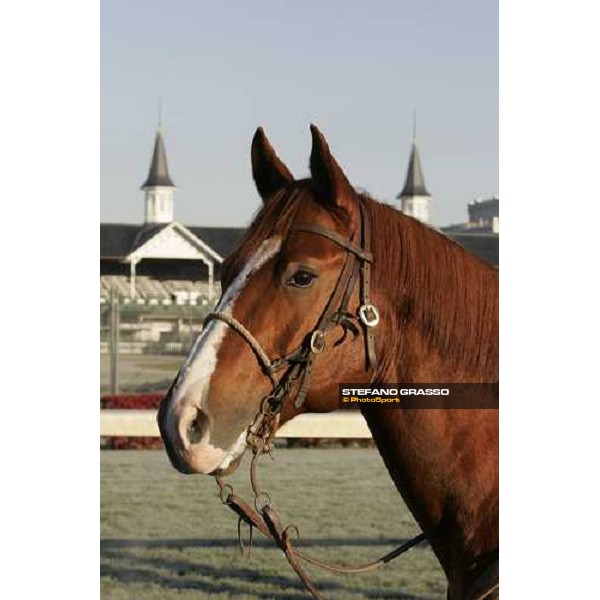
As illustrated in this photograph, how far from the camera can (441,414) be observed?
289 centimetres

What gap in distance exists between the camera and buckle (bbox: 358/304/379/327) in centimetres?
279

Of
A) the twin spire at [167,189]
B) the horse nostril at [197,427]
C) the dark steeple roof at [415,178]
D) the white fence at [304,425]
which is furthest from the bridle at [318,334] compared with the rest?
the white fence at [304,425]

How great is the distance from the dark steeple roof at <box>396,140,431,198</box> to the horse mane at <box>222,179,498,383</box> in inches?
25.2

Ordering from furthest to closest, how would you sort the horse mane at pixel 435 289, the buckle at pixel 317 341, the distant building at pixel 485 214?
the distant building at pixel 485 214, the horse mane at pixel 435 289, the buckle at pixel 317 341

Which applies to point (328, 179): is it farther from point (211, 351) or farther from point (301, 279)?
point (211, 351)

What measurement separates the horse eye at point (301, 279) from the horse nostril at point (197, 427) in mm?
390

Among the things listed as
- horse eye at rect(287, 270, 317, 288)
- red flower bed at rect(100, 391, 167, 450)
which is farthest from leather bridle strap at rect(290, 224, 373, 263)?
red flower bed at rect(100, 391, 167, 450)

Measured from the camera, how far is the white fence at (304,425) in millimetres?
4867

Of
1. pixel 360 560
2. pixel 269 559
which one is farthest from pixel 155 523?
pixel 360 560

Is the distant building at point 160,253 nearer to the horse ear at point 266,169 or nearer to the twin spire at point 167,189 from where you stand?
the twin spire at point 167,189

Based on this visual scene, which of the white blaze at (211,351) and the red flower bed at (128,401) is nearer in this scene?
the white blaze at (211,351)
